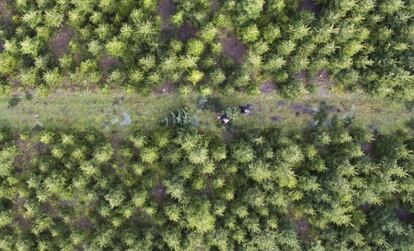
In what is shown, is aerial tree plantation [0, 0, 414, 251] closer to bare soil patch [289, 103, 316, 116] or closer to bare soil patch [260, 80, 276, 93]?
bare soil patch [260, 80, 276, 93]

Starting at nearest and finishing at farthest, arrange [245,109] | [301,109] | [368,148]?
[245,109] → [301,109] → [368,148]

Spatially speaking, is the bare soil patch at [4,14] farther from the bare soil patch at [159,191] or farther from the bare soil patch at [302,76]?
the bare soil patch at [302,76]

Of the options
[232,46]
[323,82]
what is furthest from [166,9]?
[323,82]

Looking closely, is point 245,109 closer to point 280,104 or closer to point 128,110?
point 280,104

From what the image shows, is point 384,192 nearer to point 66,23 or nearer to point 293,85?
point 293,85

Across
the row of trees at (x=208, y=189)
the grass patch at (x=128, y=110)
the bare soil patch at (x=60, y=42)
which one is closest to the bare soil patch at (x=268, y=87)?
the grass patch at (x=128, y=110)

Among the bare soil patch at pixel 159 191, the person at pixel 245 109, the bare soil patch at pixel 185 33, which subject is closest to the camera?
the person at pixel 245 109
